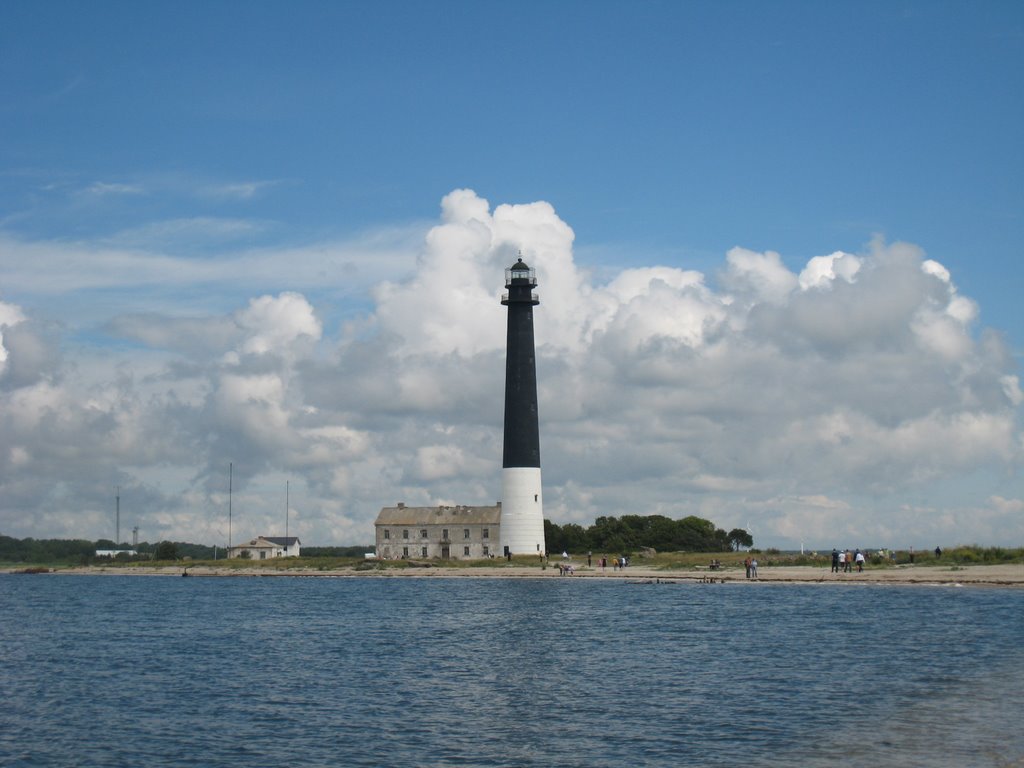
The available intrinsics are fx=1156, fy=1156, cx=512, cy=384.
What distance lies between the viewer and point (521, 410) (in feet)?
273

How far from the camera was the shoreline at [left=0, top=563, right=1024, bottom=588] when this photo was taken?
6200 cm

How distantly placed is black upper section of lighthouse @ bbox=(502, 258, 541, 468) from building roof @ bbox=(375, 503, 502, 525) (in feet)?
60.6

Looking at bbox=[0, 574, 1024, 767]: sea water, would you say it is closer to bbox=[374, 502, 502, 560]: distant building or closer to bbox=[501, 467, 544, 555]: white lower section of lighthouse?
bbox=[501, 467, 544, 555]: white lower section of lighthouse

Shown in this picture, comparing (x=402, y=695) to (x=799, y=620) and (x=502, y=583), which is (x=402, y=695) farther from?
(x=502, y=583)

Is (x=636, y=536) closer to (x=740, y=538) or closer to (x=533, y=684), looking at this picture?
(x=740, y=538)

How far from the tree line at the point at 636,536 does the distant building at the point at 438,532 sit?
5.79 metres

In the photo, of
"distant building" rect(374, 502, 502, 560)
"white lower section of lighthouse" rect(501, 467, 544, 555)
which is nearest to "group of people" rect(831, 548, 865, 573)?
"white lower section of lighthouse" rect(501, 467, 544, 555)

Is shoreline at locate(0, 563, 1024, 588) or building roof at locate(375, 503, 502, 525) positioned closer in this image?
shoreline at locate(0, 563, 1024, 588)

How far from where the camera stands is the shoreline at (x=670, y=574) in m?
62.0

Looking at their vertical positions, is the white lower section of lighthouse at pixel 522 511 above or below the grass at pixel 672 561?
above

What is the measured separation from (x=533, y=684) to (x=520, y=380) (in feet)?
170

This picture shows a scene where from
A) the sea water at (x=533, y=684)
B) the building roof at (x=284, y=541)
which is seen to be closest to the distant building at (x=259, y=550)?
the building roof at (x=284, y=541)

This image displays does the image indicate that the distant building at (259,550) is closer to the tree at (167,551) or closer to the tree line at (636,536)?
the tree at (167,551)

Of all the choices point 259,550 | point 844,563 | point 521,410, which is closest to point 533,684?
point 844,563
